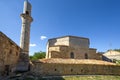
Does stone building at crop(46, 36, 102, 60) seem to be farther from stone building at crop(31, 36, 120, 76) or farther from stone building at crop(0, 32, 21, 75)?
stone building at crop(0, 32, 21, 75)

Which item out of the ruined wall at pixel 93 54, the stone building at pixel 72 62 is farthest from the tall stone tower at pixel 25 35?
the ruined wall at pixel 93 54

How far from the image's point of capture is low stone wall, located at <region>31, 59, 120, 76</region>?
68.4 feet

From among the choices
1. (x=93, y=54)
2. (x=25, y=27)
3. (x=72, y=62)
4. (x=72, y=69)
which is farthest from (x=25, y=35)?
(x=93, y=54)

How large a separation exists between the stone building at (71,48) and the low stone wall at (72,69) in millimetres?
5661

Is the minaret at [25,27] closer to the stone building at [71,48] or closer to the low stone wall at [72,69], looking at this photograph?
the stone building at [71,48]

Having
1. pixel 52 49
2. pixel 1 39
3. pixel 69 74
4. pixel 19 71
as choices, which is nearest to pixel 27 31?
pixel 52 49

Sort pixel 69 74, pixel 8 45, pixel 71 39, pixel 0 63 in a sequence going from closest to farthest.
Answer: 1. pixel 0 63
2. pixel 8 45
3. pixel 69 74
4. pixel 71 39

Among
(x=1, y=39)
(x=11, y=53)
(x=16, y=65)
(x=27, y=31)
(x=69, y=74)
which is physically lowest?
(x=69, y=74)

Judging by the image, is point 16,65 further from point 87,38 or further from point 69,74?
point 87,38

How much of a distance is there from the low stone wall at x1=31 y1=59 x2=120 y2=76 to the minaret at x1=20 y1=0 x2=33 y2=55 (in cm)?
690

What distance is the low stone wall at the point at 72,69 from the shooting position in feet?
68.4

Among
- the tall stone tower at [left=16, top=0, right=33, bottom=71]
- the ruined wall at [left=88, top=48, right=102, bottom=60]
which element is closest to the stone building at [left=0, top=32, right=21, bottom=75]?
the tall stone tower at [left=16, top=0, right=33, bottom=71]

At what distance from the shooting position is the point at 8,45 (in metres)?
18.9

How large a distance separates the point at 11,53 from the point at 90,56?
18853mm
